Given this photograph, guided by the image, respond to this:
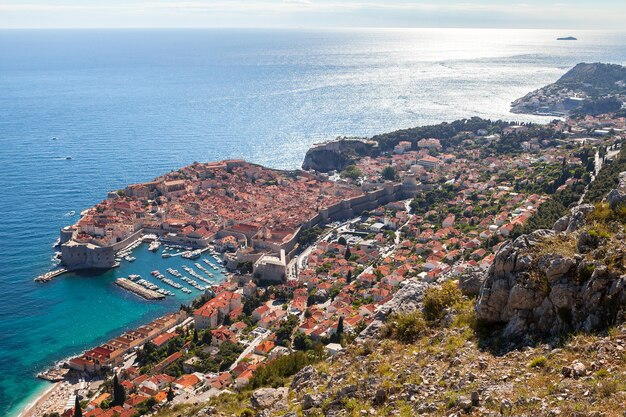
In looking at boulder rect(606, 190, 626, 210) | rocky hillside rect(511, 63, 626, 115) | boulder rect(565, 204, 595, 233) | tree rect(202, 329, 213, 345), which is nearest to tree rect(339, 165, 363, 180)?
tree rect(202, 329, 213, 345)

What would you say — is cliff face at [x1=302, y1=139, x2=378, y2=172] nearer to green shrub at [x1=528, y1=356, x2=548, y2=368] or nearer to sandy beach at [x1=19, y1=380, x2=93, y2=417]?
sandy beach at [x1=19, y1=380, x2=93, y2=417]

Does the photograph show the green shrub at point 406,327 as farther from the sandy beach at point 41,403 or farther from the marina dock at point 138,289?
the marina dock at point 138,289

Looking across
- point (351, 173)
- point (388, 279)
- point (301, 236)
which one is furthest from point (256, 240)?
point (351, 173)

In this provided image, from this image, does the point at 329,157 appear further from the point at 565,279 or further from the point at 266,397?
the point at 565,279

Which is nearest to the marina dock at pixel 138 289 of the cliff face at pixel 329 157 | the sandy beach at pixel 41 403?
the sandy beach at pixel 41 403

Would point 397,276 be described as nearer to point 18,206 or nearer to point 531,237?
point 531,237

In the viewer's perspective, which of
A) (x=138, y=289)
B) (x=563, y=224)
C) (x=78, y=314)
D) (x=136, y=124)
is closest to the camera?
(x=563, y=224)
